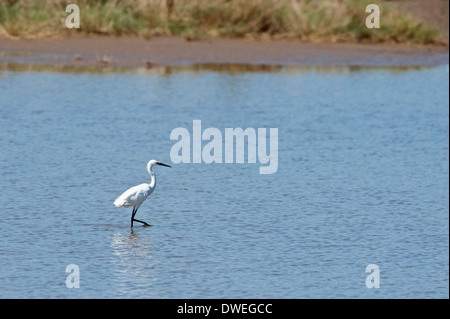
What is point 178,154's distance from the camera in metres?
13.0

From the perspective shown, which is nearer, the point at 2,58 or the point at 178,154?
the point at 178,154

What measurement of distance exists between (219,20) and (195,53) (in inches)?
79.8

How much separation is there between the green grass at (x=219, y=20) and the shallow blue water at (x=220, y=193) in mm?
3169

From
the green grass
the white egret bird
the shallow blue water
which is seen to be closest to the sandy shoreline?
the green grass

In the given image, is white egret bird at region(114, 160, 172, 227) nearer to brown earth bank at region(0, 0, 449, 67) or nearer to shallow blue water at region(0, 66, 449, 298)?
A: shallow blue water at region(0, 66, 449, 298)

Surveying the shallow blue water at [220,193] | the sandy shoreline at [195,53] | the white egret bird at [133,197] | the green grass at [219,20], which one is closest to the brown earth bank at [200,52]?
the sandy shoreline at [195,53]

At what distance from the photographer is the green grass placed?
21.4m

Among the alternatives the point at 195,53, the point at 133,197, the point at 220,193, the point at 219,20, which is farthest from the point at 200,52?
the point at 133,197

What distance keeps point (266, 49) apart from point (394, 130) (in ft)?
23.6

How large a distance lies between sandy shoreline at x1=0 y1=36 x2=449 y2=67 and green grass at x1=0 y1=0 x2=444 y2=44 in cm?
33

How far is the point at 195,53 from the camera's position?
69.0 feet

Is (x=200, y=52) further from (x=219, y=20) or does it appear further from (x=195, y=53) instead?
(x=219, y=20)
